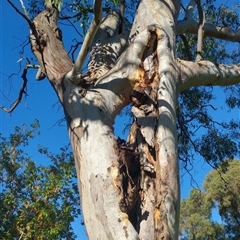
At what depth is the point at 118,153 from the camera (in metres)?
2.57

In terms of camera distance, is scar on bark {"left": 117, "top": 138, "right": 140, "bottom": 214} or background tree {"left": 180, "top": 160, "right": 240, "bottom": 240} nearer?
scar on bark {"left": 117, "top": 138, "right": 140, "bottom": 214}

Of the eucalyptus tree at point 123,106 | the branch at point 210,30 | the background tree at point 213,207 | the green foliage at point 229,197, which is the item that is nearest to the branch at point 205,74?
the eucalyptus tree at point 123,106

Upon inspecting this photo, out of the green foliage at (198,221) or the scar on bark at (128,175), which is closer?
the scar on bark at (128,175)

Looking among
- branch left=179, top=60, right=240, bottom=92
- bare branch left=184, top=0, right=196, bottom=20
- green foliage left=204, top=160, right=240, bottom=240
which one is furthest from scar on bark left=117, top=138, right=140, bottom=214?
green foliage left=204, top=160, right=240, bottom=240

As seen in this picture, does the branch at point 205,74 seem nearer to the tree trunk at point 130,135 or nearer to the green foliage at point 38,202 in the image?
the tree trunk at point 130,135

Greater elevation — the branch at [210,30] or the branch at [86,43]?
the branch at [210,30]

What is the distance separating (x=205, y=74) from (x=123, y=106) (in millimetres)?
1001

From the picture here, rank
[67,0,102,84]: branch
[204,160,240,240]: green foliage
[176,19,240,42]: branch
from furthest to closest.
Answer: [204,160,240,240]: green foliage, [176,19,240,42]: branch, [67,0,102,84]: branch

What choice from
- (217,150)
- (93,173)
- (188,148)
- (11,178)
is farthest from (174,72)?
(11,178)

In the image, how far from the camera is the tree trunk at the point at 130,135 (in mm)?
2348

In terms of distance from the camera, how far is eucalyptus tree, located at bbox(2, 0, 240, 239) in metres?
2.37

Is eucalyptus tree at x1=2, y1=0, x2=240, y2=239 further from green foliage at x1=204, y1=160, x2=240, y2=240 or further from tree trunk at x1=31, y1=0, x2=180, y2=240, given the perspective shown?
green foliage at x1=204, y1=160, x2=240, y2=240

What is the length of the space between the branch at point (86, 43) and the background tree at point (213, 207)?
14024 mm

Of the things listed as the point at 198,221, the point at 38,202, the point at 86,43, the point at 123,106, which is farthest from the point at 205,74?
the point at 198,221
